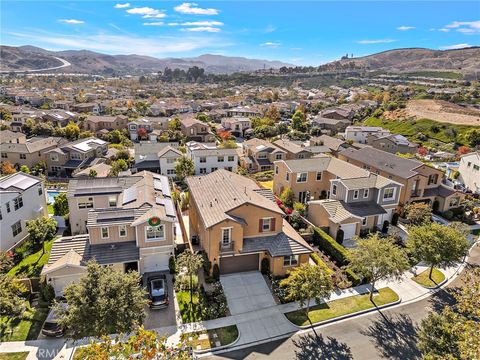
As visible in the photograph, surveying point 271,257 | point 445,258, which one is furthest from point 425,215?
point 271,257

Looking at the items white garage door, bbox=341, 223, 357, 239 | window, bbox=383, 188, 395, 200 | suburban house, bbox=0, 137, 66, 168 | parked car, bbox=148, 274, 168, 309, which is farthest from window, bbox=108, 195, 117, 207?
suburban house, bbox=0, 137, 66, 168

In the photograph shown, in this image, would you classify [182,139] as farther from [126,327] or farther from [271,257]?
[126,327]

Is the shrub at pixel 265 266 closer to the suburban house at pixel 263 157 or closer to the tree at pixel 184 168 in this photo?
the tree at pixel 184 168

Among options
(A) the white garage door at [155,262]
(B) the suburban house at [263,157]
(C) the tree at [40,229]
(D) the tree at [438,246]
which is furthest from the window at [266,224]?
(B) the suburban house at [263,157]

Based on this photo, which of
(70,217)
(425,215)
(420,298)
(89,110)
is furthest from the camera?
(89,110)

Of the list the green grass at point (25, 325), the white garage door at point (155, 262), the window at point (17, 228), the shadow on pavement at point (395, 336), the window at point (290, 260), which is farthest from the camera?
the window at point (17, 228)
